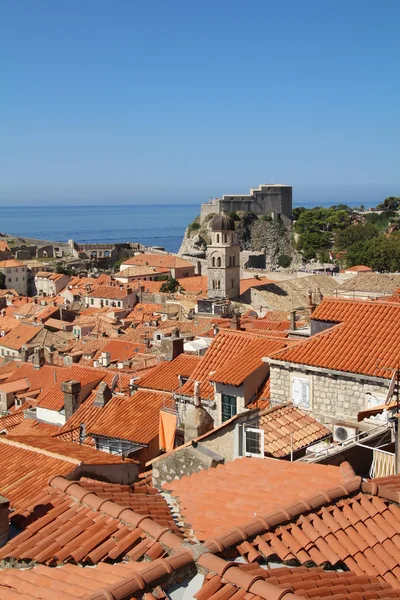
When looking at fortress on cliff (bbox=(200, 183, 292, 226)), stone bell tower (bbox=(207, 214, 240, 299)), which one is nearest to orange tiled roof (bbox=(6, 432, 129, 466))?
stone bell tower (bbox=(207, 214, 240, 299))

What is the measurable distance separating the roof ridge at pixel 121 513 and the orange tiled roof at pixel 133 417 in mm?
6590

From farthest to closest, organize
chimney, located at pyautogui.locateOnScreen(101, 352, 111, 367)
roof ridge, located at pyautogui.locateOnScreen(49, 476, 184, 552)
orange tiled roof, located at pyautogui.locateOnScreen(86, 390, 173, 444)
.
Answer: chimney, located at pyautogui.locateOnScreen(101, 352, 111, 367) → orange tiled roof, located at pyautogui.locateOnScreen(86, 390, 173, 444) → roof ridge, located at pyautogui.locateOnScreen(49, 476, 184, 552)

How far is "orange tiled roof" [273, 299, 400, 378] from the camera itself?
10500 mm

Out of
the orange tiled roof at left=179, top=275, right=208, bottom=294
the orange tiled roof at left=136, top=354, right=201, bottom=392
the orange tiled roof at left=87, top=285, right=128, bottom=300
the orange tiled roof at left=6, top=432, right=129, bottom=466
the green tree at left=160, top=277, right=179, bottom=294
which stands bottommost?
the orange tiled roof at left=179, top=275, right=208, bottom=294

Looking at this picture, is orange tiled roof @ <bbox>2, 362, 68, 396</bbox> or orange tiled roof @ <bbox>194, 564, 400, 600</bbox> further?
orange tiled roof @ <bbox>2, 362, 68, 396</bbox>

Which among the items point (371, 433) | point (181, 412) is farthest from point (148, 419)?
point (371, 433)

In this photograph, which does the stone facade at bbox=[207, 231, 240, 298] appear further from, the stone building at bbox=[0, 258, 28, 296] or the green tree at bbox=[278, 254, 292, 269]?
the green tree at bbox=[278, 254, 292, 269]

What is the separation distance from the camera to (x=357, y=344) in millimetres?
11031

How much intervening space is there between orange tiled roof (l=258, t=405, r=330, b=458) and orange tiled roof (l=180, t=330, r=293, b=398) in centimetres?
171

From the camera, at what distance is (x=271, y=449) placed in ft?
28.4

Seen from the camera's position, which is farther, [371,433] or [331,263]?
[331,263]

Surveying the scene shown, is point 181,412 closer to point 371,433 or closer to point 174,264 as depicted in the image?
point 371,433

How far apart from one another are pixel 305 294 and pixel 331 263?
20.7 m

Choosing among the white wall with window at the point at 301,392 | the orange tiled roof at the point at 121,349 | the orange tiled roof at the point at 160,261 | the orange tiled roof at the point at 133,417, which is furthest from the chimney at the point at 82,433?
the orange tiled roof at the point at 160,261
